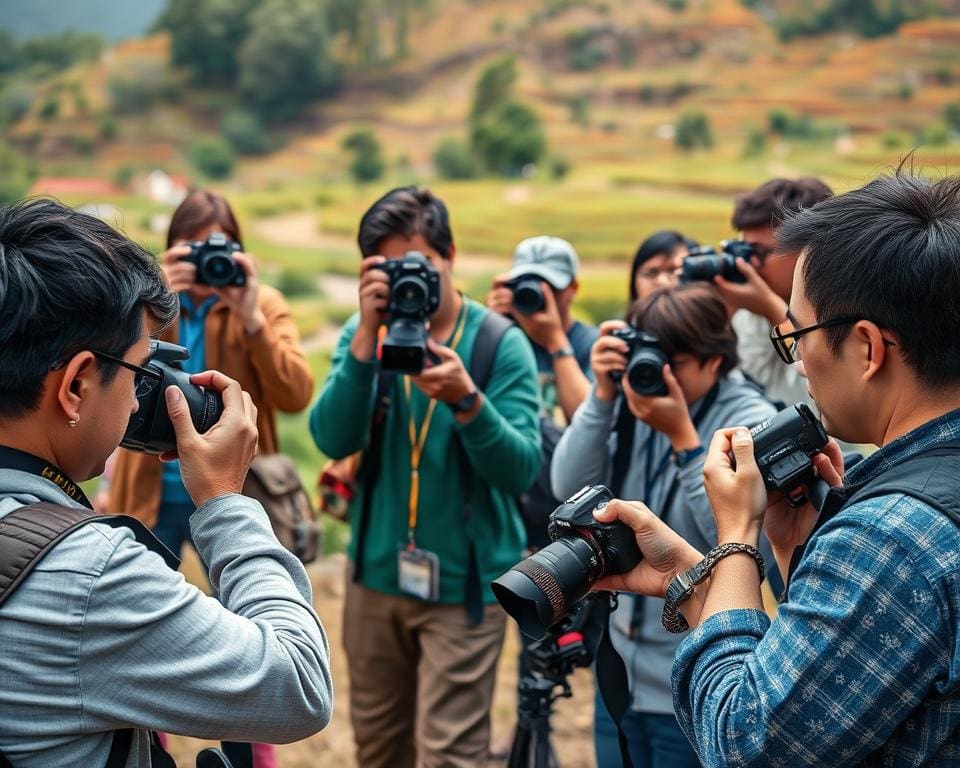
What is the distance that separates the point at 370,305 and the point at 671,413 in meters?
0.99

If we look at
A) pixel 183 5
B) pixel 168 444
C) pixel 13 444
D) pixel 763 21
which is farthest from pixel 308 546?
pixel 763 21

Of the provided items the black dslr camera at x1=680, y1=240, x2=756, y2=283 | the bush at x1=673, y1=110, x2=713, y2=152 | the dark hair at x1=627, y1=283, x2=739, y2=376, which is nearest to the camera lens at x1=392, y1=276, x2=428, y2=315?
the dark hair at x1=627, y1=283, x2=739, y2=376

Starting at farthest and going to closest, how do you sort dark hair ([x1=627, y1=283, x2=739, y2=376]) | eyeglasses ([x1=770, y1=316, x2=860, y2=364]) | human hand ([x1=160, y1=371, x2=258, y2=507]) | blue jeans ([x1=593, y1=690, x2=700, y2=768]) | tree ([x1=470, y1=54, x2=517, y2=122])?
1. tree ([x1=470, y1=54, x2=517, y2=122])
2. dark hair ([x1=627, y1=283, x2=739, y2=376])
3. blue jeans ([x1=593, y1=690, x2=700, y2=768])
4. human hand ([x1=160, y1=371, x2=258, y2=507])
5. eyeglasses ([x1=770, y1=316, x2=860, y2=364])

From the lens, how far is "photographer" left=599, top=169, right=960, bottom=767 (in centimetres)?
134

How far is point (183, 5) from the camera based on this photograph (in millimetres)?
8078

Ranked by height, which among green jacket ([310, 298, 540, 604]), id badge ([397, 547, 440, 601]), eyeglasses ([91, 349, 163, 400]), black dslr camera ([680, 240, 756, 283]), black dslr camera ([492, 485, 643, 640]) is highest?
eyeglasses ([91, 349, 163, 400])

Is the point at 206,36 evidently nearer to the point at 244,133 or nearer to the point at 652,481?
the point at 244,133

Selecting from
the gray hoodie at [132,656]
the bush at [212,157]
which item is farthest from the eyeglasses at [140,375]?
the bush at [212,157]

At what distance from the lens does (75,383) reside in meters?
1.50

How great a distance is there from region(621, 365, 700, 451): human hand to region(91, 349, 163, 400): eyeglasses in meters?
1.38

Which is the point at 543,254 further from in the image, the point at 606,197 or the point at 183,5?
the point at 183,5

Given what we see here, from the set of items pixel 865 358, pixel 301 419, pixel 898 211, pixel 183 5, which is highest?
pixel 183 5

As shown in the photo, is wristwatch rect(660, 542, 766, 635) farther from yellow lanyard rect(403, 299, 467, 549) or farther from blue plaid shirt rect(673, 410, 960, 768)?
yellow lanyard rect(403, 299, 467, 549)

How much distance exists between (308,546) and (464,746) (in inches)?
35.7
